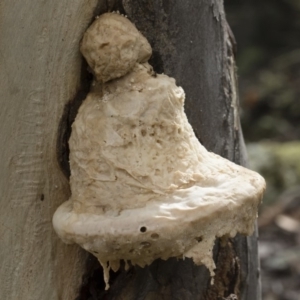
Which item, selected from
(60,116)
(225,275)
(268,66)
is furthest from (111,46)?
(268,66)

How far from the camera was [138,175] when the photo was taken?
133 centimetres

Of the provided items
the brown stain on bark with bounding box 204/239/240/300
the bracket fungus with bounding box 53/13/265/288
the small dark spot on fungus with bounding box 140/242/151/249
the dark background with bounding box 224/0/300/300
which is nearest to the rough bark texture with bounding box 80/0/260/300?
the brown stain on bark with bounding box 204/239/240/300

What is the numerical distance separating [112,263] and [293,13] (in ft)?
38.4

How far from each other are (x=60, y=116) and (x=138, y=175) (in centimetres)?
31

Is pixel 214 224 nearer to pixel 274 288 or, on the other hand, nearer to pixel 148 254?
pixel 148 254

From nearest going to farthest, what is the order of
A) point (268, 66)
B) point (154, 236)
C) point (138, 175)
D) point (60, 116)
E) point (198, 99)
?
point (154, 236), point (138, 175), point (60, 116), point (198, 99), point (268, 66)

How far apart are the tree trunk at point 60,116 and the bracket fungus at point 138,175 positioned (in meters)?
0.08

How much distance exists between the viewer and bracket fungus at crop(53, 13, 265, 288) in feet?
4.00

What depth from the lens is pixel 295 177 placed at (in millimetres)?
6516

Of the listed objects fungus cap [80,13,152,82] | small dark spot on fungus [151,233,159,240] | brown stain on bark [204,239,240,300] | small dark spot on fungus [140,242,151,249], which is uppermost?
fungus cap [80,13,152,82]

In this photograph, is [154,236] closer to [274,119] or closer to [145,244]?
[145,244]

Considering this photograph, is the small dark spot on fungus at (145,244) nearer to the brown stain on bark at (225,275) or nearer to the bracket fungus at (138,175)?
the bracket fungus at (138,175)

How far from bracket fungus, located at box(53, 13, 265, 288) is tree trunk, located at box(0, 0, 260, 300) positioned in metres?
Answer: 0.08

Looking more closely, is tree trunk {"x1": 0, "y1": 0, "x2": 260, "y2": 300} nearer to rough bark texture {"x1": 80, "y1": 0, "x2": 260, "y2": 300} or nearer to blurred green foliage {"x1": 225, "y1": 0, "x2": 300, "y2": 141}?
rough bark texture {"x1": 80, "y1": 0, "x2": 260, "y2": 300}
